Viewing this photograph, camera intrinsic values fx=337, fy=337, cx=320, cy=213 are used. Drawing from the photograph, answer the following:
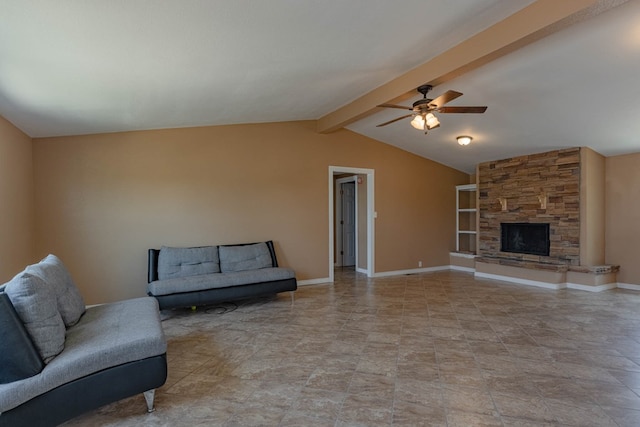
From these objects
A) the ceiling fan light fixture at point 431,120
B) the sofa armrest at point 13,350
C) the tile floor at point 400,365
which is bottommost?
the tile floor at point 400,365

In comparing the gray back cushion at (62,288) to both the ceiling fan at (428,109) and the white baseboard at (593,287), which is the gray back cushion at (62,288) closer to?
the ceiling fan at (428,109)

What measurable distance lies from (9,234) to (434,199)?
6.95 meters

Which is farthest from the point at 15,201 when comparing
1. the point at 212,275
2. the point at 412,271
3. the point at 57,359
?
the point at 412,271

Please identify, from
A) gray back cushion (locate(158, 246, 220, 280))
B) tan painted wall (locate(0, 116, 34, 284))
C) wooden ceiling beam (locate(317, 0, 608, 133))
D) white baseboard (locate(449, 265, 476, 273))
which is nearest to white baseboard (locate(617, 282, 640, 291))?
white baseboard (locate(449, 265, 476, 273))

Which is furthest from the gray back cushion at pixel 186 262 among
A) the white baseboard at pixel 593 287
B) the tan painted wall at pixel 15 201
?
the white baseboard at pixel 593 287

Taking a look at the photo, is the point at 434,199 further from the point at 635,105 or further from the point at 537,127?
the point at 635,105

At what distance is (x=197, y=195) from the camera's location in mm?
5027

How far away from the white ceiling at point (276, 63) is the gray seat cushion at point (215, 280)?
2.07m

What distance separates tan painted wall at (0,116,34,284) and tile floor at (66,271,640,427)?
181 centimetres

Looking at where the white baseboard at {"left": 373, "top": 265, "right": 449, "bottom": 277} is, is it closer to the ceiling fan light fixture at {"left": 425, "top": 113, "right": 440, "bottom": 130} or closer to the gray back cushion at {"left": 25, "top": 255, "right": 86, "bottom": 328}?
Answer: the ceiling fan light fixture at {"left": 425, "top": 113, "right": 440, "bottom": 130}

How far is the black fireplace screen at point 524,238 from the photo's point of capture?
5941 millimetres

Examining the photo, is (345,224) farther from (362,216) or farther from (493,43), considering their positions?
A: (493,43)

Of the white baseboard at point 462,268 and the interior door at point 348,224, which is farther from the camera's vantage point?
the interior door at point 348,224

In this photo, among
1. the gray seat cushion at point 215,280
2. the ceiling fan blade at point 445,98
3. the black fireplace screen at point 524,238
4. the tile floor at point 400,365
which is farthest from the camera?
the black fireplace screen at point 524,238
